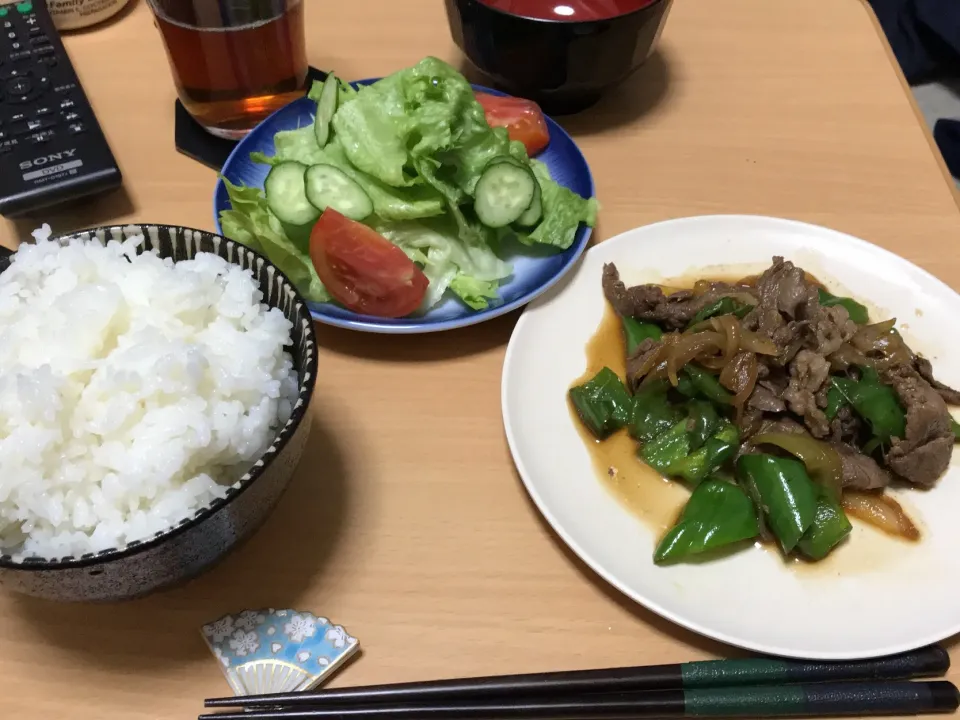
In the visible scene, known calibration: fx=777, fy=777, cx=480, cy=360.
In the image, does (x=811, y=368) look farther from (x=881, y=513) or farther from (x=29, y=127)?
(x=29, y=127)

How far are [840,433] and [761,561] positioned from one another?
311 mm

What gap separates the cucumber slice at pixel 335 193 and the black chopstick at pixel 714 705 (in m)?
0.85

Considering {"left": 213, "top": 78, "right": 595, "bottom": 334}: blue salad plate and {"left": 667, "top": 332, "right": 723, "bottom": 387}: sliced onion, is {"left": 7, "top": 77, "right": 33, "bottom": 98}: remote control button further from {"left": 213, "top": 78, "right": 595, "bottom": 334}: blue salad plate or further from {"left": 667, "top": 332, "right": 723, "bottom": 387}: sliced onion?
{"left": 667, "top": 332, "right": 723, "bottom": 387}: sliced onion

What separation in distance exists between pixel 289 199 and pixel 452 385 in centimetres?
46

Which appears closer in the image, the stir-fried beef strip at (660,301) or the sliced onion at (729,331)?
the sliced onion at (729,331)


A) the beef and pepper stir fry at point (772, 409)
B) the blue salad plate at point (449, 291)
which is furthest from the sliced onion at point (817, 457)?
the blue salad plate at point (449, 291)

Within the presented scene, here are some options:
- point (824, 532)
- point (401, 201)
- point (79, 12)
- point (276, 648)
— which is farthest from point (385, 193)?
point (79, 12)

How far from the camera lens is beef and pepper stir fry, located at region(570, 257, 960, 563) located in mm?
1149

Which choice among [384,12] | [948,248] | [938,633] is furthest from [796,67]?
[938,633]

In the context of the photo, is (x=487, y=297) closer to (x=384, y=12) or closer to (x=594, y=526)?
(x=594, y=526)

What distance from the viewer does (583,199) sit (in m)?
1.53

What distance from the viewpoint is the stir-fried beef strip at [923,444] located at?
3.94 ft

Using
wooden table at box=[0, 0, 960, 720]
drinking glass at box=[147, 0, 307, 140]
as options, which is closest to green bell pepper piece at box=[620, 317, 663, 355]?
wooden table at box=[0, 0, 960, 720]

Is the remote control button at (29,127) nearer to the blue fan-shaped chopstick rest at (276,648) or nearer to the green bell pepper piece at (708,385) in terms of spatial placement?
the blue fan-shaped chopstick rest at (276,648)
